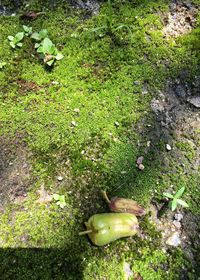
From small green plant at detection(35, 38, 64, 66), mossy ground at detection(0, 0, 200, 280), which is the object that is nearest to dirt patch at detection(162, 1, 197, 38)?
mossy ground at detection(0, 0, 200, 280)

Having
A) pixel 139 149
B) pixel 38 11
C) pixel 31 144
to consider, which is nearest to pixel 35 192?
pixel 31 144

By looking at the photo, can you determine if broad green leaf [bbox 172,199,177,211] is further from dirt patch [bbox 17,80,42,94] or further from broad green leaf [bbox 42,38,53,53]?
broad green leaf [bbox 42,38,53,53]

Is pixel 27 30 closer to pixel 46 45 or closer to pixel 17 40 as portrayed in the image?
pixel 17 40

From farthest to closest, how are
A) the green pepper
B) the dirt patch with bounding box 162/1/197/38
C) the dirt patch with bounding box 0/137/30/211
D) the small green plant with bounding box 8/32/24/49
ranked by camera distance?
the dirt patch with bounding box 162/1/197/38, the small green plant with bounding box 8/32/24/49, the dirt patch with bounding box 0/137/30/211, the green pepper

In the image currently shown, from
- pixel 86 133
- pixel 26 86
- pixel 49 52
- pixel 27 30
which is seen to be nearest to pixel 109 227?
pixel 86 133

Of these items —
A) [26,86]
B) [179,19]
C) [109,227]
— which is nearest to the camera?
[109,227]

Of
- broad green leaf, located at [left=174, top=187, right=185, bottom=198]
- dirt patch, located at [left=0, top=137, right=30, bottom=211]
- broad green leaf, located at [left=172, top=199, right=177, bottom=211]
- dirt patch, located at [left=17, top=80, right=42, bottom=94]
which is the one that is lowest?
dirt patch, located at [left=0, top=137, right=30, bottom=211]

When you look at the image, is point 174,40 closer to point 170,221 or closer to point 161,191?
point 161,191
